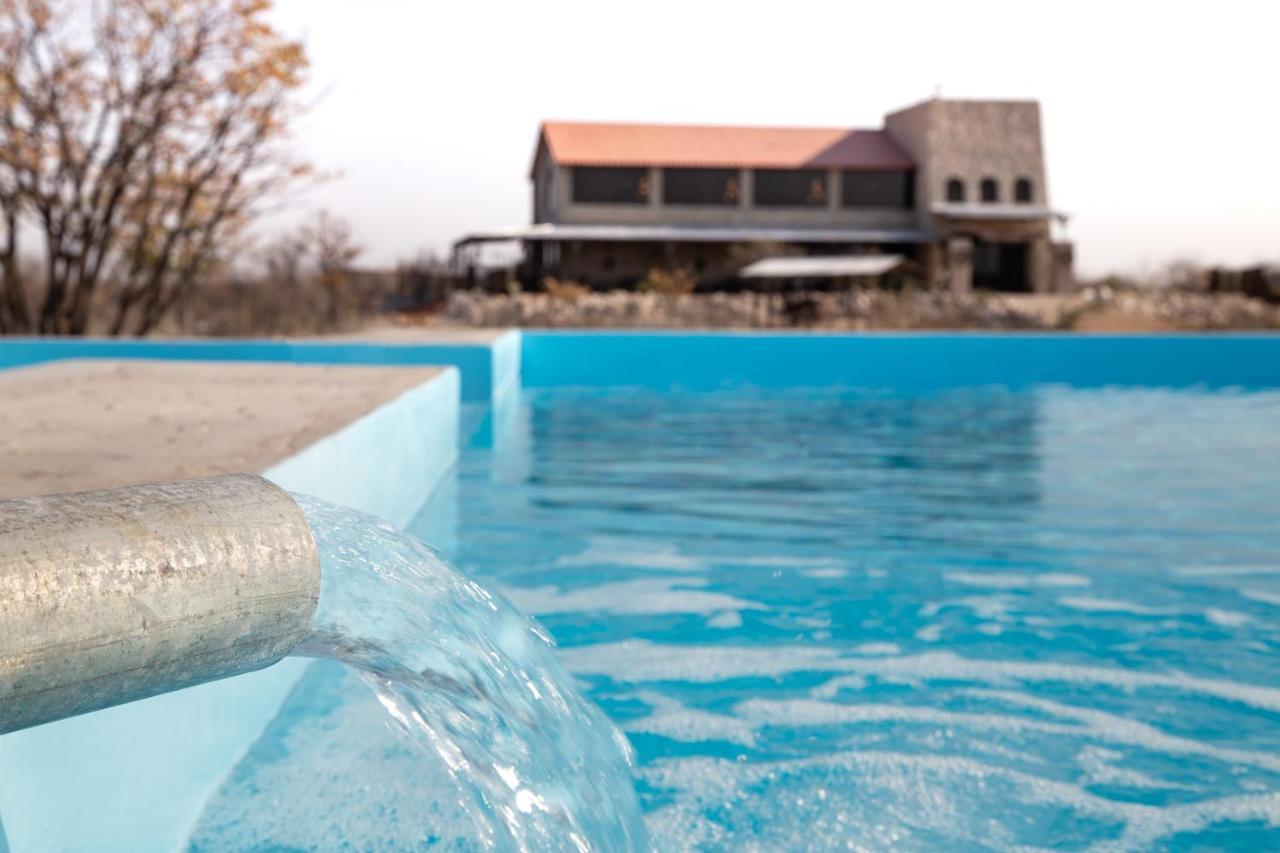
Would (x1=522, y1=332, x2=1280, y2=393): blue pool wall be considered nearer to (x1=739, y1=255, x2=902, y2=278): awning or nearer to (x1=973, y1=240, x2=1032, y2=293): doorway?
(x1=739, y1=255, x2=902, y2=278): awning

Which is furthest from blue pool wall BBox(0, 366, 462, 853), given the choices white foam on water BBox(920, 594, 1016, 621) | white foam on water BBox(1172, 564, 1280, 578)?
white foam on water BBox(1172, 564, 1280, 578)

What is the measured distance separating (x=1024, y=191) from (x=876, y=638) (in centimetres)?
3292

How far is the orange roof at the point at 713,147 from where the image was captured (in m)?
32.9

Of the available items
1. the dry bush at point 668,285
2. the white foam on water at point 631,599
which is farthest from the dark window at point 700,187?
the white foam on water at point 631,599

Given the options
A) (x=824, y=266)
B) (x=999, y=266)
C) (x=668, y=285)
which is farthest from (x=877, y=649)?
(x=999, y=266)

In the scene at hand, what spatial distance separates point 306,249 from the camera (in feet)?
80.6

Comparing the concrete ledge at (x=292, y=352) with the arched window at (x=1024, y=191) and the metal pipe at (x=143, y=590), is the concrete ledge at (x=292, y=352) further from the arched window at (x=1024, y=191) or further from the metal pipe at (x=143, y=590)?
the arched window at (x=1024, y=191)

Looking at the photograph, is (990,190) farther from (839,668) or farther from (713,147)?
(839,668)

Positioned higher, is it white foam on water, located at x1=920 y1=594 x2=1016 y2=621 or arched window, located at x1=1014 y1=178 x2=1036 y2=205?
arched window, located at x1=1014 y1=178 x2=1036 y2=205

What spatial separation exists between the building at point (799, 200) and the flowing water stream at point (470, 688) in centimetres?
2889

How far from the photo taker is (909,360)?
14.9 metres

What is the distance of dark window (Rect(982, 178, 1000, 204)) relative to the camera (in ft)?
113

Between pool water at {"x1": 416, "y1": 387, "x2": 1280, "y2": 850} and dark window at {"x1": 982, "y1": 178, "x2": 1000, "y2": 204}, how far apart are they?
2726 centimetres

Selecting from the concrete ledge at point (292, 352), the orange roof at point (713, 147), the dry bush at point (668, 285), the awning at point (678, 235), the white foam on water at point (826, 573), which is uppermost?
the orange roof at point (713, 147)
